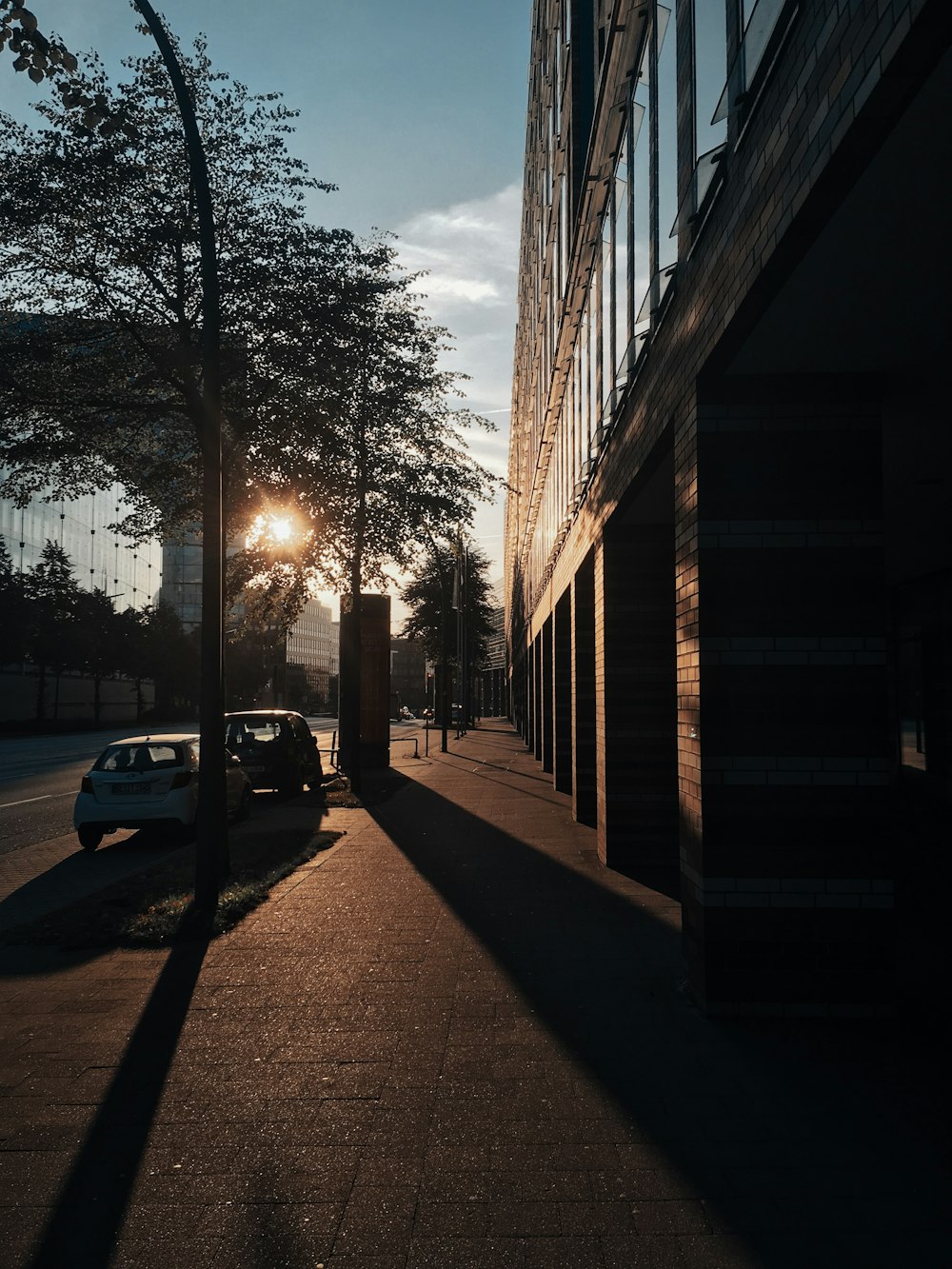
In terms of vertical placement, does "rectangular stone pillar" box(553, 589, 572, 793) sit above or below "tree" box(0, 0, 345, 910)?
below

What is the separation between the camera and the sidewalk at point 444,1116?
3.42 metres

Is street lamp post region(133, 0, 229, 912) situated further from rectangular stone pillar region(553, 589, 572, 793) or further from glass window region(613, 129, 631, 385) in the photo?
rectangular stone pillar region(553, 589, 572, 793)

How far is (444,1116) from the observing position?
174 inches

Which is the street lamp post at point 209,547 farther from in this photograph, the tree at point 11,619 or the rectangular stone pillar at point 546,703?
the tree at point 11,619

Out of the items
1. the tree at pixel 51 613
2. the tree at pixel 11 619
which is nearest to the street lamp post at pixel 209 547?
the tree at pixel 11 619

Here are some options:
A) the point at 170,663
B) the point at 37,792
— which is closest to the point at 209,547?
the point at 37,792

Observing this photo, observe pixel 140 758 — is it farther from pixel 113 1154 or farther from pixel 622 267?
pixel 113 1154

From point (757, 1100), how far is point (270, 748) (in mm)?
16423

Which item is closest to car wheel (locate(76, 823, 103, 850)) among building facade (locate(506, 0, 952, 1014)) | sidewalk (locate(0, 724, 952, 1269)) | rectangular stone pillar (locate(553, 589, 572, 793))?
sidewalk (locate(0, 724, 952, 1269))

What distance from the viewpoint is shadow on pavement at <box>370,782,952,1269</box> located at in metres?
3.46

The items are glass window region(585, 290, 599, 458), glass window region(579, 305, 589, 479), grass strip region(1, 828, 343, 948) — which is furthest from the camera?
glass window region(579, 305, 589, 479)

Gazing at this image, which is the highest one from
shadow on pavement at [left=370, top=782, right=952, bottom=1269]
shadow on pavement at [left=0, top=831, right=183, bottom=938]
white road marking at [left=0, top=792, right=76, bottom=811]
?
shadow on pavement at [left=370, top=782, right=952, bottom=1269]

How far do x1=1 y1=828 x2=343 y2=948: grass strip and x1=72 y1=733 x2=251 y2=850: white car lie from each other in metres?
1.32

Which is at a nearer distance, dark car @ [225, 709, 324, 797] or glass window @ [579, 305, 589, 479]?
glass window @ [579, 305, 589, 479]
